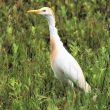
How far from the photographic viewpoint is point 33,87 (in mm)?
5773

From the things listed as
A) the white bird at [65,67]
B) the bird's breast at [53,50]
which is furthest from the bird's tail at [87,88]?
the bird's breast at [53,50]

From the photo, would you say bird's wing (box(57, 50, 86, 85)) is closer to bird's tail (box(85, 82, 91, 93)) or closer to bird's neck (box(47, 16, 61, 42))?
bird's tail (box(85, 82, 91, 93))

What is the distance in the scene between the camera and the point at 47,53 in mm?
6766

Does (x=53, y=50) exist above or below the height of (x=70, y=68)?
above

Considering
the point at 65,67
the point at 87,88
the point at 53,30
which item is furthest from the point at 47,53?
the point at 87,88

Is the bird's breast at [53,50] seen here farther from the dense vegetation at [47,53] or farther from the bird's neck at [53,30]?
the dense vegetation at [47,53]

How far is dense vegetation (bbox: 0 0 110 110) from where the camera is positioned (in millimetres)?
5480

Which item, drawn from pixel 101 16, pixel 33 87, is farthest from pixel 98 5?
pixel 33 87

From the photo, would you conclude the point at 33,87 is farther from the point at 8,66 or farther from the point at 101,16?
the point at 101,16

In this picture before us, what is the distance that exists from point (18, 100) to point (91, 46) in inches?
84.6

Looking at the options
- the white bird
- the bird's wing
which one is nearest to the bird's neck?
the white bird

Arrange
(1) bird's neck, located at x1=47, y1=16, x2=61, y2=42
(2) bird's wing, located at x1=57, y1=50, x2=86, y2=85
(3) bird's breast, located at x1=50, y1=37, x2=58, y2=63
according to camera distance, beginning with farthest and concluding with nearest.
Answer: (1) bird's neck, located at x1=47, y1=16, x2=61, y2=42
(3) bird's breast, located at x1=50, y1=37, x2=58, y2=63
(2) bird's wing, located at x1=57, y1=50, x2=86, y2=85

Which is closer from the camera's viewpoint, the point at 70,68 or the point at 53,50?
the point at 70,68

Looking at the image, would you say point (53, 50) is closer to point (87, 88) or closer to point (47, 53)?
point (87, 88)
